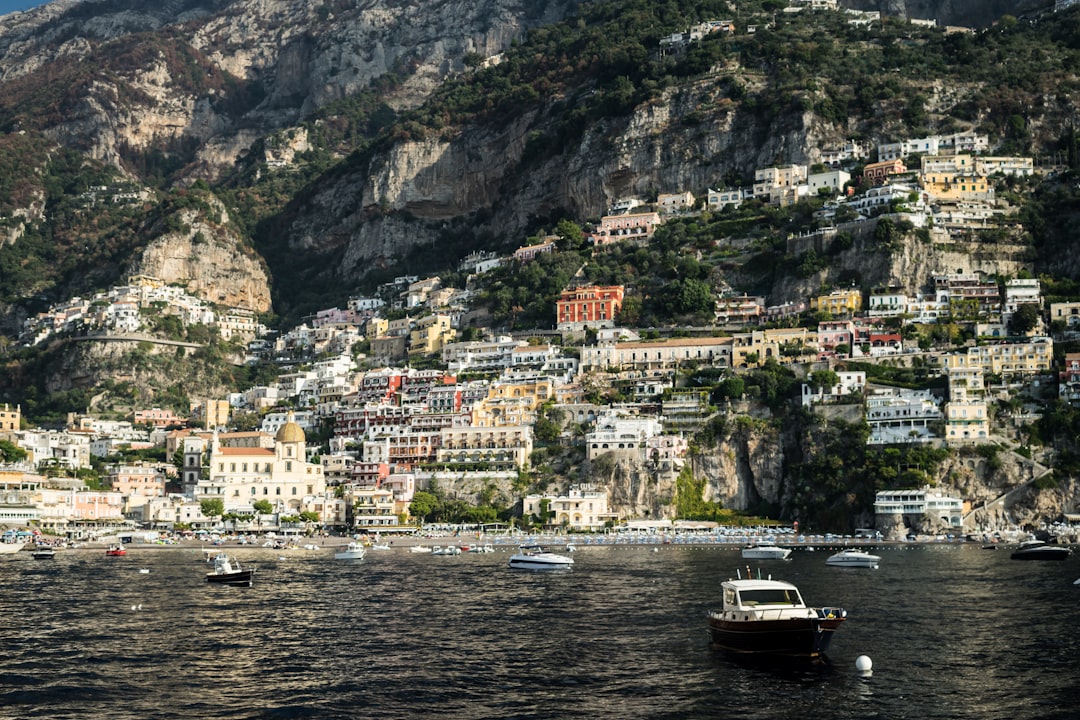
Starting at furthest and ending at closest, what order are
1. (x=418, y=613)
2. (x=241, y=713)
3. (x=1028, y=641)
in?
(x=418, y=613)
(x=1028, y=641)
(x=241, y=713)

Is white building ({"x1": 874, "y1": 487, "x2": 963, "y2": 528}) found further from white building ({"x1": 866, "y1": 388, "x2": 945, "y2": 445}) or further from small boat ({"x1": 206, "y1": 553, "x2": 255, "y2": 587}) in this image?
small boat ({"x1": 206, "y1": 553, "x2": 255, "y2": 587})

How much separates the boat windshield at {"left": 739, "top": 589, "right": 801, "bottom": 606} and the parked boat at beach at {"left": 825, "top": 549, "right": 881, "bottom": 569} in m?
34.0

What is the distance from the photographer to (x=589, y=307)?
13650cm

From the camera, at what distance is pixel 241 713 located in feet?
107

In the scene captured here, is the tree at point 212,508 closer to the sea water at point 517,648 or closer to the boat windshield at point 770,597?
the sea water at point 517,648

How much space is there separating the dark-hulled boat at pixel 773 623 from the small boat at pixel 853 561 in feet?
112

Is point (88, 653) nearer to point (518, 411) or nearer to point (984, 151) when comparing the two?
point (518, 411)

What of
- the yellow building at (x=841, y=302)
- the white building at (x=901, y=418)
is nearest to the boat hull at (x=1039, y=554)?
the white building at (x=901, y=418)

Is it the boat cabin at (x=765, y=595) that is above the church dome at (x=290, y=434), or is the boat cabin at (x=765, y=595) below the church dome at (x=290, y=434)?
below

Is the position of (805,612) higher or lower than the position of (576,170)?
lower

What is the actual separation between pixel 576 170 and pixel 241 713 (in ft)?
450

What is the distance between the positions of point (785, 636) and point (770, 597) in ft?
→ 5.35

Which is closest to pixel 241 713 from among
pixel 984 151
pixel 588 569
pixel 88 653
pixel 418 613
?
pixel 88 653

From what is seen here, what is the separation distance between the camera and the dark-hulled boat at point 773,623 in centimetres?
3931
